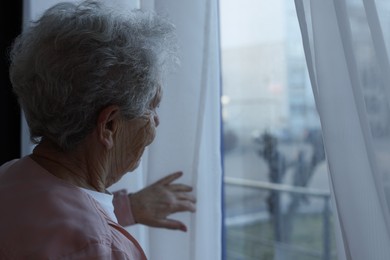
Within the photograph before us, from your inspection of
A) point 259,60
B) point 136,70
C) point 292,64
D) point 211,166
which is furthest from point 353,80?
point 259,60

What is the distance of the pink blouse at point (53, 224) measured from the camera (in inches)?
28.3

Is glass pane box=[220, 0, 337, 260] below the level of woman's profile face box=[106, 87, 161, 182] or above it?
below

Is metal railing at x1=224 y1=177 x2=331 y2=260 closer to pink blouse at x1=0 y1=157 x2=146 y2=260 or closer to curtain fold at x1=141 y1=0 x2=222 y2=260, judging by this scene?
curtain fold at x1=141 y1=0 x2=222 y2=260

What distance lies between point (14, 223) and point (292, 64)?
2.60 meters

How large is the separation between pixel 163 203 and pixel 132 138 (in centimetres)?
30

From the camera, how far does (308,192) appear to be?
3.52 m

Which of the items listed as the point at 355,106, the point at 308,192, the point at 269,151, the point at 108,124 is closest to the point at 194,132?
the point at 108,124

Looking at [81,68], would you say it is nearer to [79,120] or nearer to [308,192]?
[79,120]

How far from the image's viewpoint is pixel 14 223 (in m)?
0.75

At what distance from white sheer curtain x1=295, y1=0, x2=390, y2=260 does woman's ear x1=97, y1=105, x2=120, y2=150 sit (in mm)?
348

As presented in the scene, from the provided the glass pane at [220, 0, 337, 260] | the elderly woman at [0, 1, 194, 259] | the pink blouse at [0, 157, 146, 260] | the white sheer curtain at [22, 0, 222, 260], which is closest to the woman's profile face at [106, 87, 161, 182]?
the elderly woman at [0, 1, 194, 259]

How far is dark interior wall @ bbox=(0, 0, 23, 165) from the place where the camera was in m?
1.59

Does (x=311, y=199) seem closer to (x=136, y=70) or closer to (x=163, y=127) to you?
(x=163, y=127)

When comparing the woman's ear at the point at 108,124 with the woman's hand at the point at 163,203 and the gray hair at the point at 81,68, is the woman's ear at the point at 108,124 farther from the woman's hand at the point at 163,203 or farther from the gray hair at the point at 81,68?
the woman's hand at the point at 163,203
